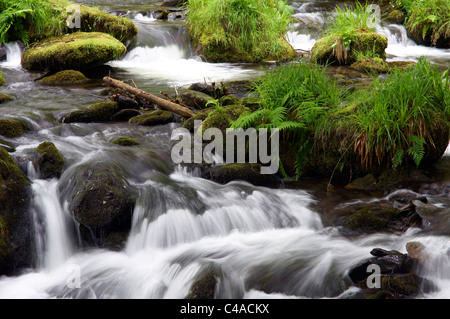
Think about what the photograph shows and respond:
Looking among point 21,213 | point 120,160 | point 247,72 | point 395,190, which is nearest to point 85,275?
point 21,213

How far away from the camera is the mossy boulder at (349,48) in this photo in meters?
10.1

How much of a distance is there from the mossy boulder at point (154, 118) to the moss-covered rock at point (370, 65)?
4.73 meters

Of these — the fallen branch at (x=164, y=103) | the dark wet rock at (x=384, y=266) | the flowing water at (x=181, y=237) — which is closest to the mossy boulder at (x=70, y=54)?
the fallen branch at (x=164, y=103)

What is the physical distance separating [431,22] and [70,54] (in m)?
9.90

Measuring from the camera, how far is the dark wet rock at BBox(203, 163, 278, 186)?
213 inches

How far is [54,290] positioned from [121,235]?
0.82m

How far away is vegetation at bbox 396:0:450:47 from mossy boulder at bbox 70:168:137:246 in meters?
11.1

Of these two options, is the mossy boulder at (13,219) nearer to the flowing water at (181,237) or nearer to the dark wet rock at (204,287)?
the flowing water at (181,237)

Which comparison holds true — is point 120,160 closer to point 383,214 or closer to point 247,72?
point 383,214

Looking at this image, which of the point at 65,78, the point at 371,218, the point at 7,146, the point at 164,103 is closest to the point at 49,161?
the point at 7,146

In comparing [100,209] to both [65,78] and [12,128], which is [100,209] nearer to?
[12,128]

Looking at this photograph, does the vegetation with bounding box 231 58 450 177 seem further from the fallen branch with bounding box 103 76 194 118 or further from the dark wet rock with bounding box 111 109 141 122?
the dark wet rock with bounding box 111 109 141 122

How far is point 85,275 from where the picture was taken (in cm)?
406

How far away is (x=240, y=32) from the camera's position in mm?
11250
